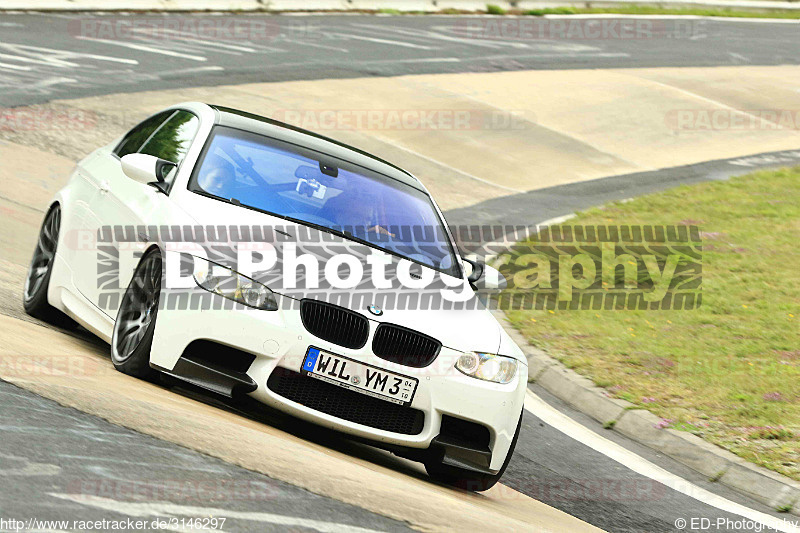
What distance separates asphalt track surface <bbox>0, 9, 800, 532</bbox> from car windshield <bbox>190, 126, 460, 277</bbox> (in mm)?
1208

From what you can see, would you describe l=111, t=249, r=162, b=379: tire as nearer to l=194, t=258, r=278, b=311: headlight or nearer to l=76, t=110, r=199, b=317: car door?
l=76, t=110, r=199, b=317: car door

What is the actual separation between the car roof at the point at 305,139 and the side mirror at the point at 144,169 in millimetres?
636

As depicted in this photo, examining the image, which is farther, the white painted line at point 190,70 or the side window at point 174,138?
the white painted line at point 190,70

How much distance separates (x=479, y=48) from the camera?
27.2 m

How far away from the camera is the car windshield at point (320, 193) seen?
21.7ft

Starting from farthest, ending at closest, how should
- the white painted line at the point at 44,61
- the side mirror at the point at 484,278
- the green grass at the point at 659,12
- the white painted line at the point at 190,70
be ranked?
the green grass at the point at 659,12
the white painted line at the point at 190,70
the white painted line at the point at 44,61
the side mirror at the point at 484,278

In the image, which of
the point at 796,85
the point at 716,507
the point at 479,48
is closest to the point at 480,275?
the point at 716,507

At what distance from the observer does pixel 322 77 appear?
21.2 meters

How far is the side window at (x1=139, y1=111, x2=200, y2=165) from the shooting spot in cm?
708

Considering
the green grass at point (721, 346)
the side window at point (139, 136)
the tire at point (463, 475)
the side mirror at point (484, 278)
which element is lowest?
the green grass at point (721, 346)

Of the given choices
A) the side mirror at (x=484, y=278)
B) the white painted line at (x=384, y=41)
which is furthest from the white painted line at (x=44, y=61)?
the side mirror at (x=484, y=278)
